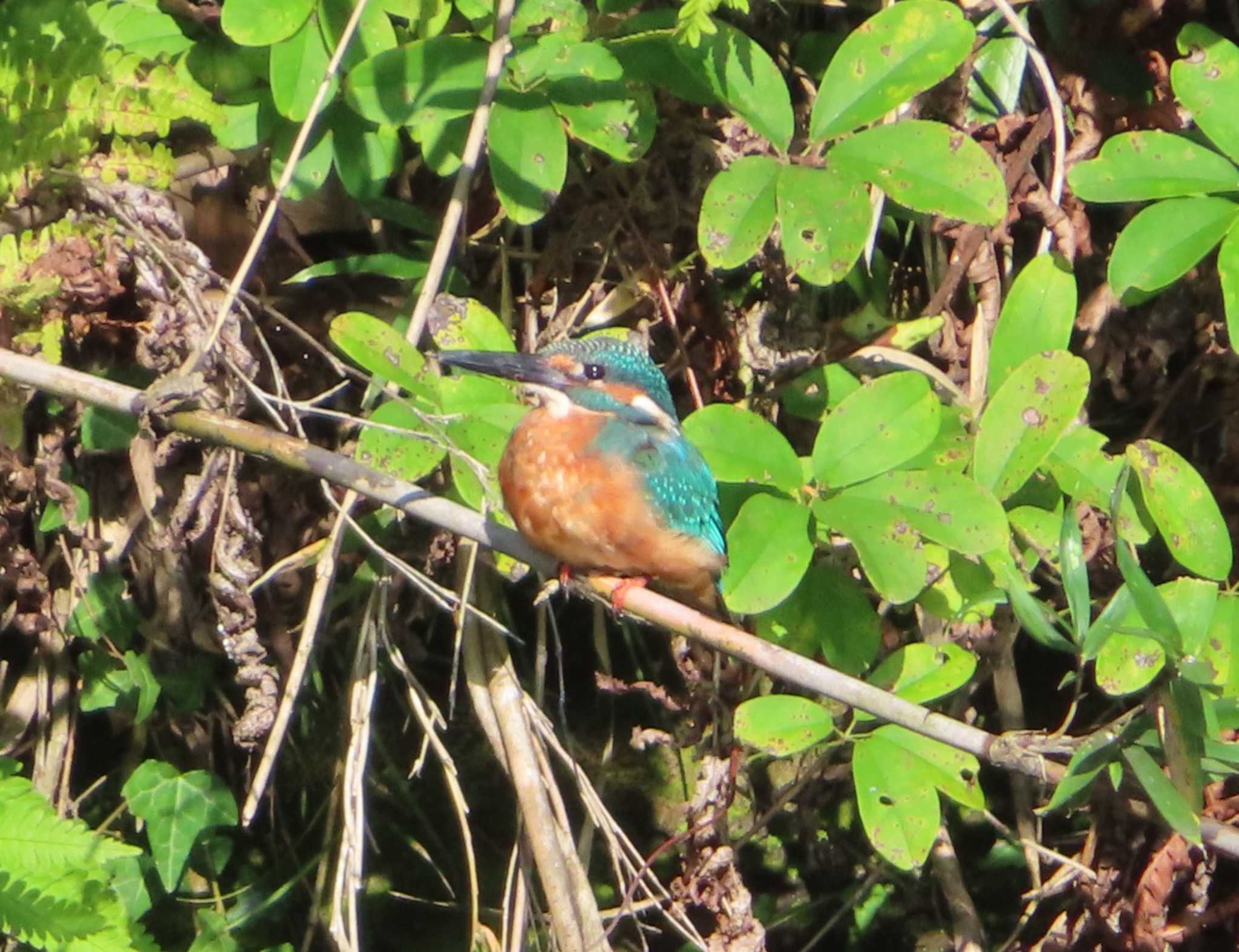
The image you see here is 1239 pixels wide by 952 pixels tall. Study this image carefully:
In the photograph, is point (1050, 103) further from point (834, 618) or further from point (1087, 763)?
point (1087, 763)

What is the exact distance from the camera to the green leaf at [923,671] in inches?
90.7

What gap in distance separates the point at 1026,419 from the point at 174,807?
1837 mm

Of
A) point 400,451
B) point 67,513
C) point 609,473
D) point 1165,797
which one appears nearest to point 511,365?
point 609,473

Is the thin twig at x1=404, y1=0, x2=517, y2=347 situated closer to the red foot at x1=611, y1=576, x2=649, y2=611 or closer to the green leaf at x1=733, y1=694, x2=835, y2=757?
the red foot at x1=611, y1=576, x2=649, y2=611

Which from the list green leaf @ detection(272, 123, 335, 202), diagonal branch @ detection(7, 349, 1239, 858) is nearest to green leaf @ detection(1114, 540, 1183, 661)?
diagonal branch @ detection(7, 349, 1239, 858)

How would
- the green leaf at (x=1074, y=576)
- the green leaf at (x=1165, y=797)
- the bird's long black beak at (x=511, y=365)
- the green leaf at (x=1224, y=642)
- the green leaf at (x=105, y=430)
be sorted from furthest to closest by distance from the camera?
the green leaf at (x=105, y=430)
the bird's long black beak at (x=511, y=365)
the green leaf at (x=1224, y=642)
the green leaf at (x=1074, y=576)
the green leaf at (x=1165, y=797)

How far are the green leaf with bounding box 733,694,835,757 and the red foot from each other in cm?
24

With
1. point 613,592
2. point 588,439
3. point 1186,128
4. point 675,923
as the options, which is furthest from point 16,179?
point 1186,128

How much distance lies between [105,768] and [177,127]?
1.40m

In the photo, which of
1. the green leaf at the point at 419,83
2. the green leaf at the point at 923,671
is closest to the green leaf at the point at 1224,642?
the green leaf at the point at 923,671

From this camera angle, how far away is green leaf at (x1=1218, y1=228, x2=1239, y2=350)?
83.8 inches

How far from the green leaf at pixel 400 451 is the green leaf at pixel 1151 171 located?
1015 mm

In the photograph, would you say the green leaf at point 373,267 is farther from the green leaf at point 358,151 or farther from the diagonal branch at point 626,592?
the diagonal branch at point 626,592

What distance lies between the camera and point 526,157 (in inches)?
89.9
